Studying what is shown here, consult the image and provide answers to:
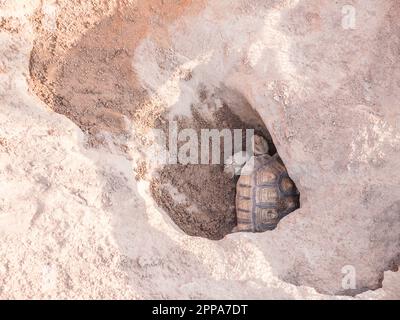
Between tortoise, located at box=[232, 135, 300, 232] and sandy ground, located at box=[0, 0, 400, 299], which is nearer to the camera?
sandy ground, located at box=[0, 0, 400, 299]

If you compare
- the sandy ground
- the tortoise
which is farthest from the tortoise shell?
the sandy ground

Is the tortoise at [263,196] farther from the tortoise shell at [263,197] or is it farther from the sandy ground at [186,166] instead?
the sandy ground at [186,166]

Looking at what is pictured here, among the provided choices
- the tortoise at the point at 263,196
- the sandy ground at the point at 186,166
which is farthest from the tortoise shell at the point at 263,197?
the sandy ground at the point at 186,166

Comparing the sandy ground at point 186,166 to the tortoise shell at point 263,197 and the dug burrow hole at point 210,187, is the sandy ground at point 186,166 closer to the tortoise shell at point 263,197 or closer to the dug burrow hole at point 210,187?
the dug burrow hole at point 210,187

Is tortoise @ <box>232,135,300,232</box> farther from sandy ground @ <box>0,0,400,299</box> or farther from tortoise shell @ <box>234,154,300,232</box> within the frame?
sandy ground @ <box>0,0,400,299</box>

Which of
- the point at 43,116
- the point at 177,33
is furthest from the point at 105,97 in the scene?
the point at 177,33

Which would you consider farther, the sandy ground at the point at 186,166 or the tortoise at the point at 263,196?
the tortoise at the point at 263,196
